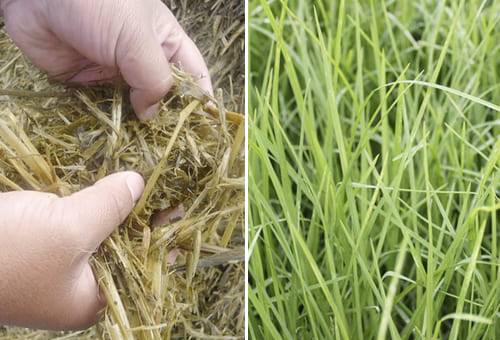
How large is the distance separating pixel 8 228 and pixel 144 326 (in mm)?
113

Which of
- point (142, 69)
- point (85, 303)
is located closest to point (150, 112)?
point (142, 69)

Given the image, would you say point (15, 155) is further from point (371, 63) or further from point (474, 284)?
point (371, 63)

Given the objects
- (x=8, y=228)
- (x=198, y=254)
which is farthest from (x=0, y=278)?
(x=198, y=254)

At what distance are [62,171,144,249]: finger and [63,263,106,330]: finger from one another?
24 millimetres

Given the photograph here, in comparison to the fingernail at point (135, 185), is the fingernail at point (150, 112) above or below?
above

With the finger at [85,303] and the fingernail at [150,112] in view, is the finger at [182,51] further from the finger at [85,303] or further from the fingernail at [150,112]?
the finger at [85,303]

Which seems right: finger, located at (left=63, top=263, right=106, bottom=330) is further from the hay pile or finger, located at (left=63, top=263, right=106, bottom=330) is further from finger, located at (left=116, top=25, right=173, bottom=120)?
finger, located at (left=116, top=25, right=173, bottom=120)

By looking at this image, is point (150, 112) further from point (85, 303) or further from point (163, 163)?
point (85, 303)

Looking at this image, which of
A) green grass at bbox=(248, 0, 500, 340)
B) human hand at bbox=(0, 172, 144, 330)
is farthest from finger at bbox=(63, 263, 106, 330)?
green grass at bbox=(248, 0, 500, 340)

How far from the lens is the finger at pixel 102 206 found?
0.52 m

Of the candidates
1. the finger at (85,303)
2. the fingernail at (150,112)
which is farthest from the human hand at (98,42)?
the finger at (85,303)

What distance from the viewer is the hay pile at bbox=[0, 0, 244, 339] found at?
54 cm

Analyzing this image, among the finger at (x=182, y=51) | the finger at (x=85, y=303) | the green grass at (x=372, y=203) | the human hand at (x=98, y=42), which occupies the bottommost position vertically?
the green grass at (x=372, y=203)

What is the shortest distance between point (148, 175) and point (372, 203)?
16cm
